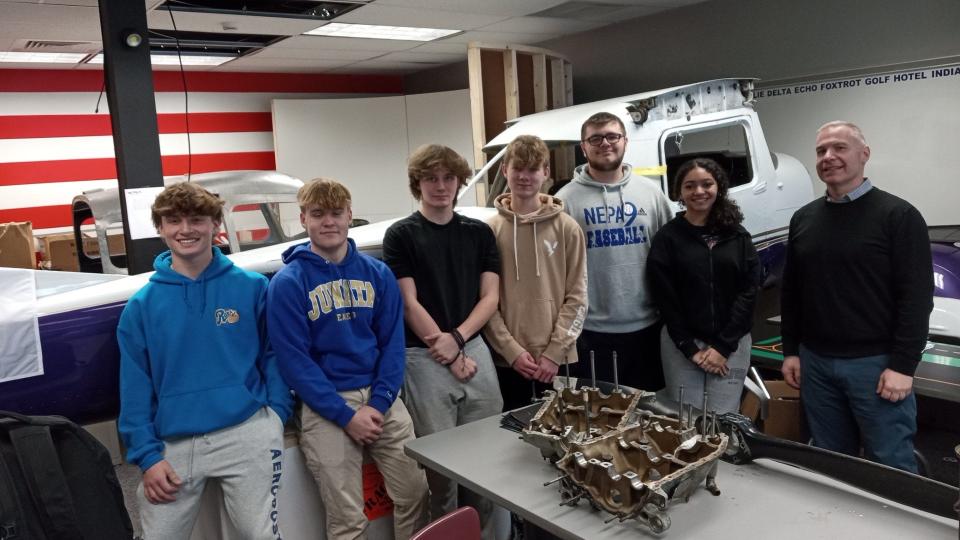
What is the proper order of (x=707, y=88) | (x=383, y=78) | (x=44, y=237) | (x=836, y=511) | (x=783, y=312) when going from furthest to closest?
1. (x=383, y=78)
2. (x=44, y=237)
3. (x=707, y=88)
4. (x=783, y=312)
5. (x=836, y=511)

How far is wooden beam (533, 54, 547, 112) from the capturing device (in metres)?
6.86

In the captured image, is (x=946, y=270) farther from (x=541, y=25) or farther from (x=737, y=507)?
(x=541, y=25)

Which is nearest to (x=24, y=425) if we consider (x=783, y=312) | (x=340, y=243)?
(x=340, y=243)

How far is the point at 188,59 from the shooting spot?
823cm

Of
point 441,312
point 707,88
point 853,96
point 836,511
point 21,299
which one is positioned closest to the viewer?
point 836,511

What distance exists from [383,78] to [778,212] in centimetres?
700

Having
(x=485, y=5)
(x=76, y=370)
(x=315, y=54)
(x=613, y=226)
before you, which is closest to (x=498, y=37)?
(x=485, y=5)

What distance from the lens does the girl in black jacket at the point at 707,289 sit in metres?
2.86

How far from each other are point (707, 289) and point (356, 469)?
1.50 m

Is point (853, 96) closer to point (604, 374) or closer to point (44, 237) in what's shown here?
point (604, 374)

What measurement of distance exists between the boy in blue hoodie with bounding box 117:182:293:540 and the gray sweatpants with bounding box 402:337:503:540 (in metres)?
0.54

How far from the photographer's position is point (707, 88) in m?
5.20

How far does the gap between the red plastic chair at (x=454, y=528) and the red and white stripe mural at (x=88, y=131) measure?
6893mm

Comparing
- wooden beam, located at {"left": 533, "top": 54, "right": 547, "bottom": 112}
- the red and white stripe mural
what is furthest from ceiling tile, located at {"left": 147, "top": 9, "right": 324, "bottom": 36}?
wooden beam, located at {"left": 533, "top": 54, "right": 547, "bottom": 112}
